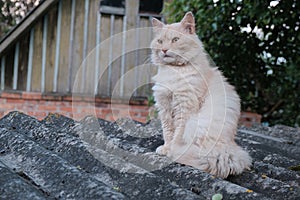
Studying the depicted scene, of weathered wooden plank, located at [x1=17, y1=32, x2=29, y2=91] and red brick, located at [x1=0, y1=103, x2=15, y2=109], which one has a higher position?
weathered wooden plank, located at [x1=17, y1=32, x2=29, y2=91]

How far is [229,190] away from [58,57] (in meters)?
5.69

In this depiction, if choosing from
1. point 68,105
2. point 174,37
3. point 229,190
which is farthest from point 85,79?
point 229,190

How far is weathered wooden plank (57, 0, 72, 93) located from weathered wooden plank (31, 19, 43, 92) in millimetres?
326

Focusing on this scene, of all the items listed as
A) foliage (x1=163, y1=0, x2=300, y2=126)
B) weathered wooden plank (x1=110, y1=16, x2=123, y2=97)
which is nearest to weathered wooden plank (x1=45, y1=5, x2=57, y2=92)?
weathered wooden plank (x1=110, y1=16, x2=123, y2=97)

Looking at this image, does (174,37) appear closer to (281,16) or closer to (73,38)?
(281,16)

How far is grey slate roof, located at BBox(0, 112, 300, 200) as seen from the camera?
1640 mm

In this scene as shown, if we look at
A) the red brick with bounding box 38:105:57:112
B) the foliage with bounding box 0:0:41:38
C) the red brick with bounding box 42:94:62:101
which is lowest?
the red brick with bounding box 38:105:57:112

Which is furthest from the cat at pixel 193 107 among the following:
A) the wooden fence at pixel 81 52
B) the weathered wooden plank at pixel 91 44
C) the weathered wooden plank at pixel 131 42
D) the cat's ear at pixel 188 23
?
the weathered wooden plank at pixel 131 42

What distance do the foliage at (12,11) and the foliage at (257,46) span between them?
4.52 m

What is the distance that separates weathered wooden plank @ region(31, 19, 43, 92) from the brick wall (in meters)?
0.19

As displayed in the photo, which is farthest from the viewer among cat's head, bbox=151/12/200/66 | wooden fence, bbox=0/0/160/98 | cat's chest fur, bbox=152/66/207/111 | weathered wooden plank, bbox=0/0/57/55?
wooden fence, bbox=0/0/160/98

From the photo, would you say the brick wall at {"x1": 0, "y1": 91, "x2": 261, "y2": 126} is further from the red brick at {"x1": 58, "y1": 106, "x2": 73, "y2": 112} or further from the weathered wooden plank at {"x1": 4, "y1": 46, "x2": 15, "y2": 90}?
the weathered wooden plank at {"x1": 4, "y1": 46, "x2": 15, "y2": 90}

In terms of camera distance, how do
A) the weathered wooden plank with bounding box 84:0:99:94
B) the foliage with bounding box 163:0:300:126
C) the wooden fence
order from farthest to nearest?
the weathered wooden plank with bounding box 84:0:99:94
the wooden fence
the foliage with bounding box 163:0:300:126

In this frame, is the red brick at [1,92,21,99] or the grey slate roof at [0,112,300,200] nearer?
the grey slate roof at [0,112,300,200]
